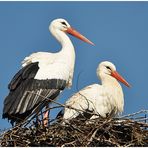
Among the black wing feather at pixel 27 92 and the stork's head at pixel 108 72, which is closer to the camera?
the black wing feather at pixel 27 92

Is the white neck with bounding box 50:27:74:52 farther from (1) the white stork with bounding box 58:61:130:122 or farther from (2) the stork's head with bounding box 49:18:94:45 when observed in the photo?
(1) the white stork with bounding box 58:61:130:122

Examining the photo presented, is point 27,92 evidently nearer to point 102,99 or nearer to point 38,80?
point 38,80

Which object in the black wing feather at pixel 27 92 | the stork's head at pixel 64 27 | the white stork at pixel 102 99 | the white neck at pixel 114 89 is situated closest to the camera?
the black wing feather at pixel 27 92

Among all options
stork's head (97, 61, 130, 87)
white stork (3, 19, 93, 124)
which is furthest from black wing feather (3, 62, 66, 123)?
stork's head (97, 61, 130, 87)

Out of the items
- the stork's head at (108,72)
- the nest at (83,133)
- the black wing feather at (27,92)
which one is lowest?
the nest at (83,133)

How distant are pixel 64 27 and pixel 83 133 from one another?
10.4 ft

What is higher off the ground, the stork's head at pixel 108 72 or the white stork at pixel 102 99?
the stork's head at pixel 108 72

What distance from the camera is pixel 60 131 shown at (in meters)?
9.45

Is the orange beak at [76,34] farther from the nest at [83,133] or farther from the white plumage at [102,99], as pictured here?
the nest at [83,133]

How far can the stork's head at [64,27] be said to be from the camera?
1218 centimetres

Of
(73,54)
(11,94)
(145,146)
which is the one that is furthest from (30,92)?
(145,146)

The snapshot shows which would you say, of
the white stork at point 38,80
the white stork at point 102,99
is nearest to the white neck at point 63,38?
the white stork at point 38,80

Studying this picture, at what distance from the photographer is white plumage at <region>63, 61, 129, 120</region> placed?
1134cm

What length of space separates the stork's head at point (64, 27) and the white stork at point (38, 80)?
6.2 inches
